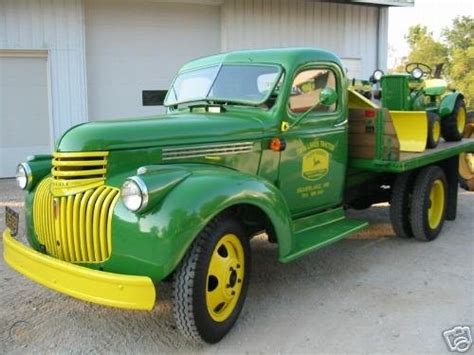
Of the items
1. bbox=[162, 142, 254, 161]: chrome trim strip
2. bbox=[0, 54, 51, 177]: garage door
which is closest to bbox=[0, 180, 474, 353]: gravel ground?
bbox=[162, 142, 254, 161]: chrome trim strip

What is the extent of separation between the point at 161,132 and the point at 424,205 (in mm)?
3205

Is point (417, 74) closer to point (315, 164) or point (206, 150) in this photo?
point (315, 164)

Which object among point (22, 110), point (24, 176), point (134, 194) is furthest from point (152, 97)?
point (134, 194)

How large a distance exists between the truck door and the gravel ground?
0.67m

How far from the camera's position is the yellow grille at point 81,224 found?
10.9 ft

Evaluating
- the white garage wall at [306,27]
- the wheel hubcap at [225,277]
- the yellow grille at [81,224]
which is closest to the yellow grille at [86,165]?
the yellow grille at [81,224]

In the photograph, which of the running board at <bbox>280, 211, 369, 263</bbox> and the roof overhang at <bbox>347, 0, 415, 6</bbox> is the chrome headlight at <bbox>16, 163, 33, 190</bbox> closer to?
the running board at <bbox>280, 211, 369, 263</bbox>

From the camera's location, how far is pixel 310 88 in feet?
15.8

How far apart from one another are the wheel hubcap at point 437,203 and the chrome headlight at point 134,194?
407 cm

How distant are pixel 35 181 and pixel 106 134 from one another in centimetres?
90

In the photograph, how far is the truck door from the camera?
4539 millimetres

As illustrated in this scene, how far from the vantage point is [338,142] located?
5062mm

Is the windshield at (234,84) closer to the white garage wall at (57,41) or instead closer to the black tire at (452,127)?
the black tire at (452,127)

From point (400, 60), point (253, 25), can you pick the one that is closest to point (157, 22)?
point (253, 25)
